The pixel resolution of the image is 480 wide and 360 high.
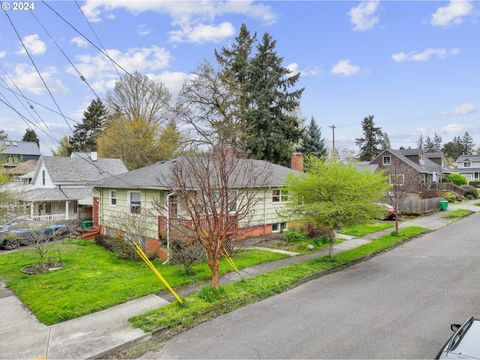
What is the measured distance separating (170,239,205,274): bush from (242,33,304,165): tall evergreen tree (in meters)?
21.0

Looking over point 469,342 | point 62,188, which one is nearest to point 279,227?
point 469,342

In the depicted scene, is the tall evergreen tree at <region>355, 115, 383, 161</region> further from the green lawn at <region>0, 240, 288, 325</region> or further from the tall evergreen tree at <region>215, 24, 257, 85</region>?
the green lawn at <region>0, 240, 288, 325</region>

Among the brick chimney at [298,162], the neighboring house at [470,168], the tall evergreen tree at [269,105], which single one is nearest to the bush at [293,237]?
the brick chimney at [298,162]

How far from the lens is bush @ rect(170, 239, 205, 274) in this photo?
11.8m

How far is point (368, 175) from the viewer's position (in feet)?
44.1

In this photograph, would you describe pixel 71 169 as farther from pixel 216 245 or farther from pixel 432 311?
pixel 432 311

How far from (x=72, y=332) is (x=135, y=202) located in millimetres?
9860

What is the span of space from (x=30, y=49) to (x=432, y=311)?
1395 centimetres

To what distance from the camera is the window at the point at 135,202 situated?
16.7 m

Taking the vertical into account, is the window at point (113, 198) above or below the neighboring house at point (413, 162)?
below

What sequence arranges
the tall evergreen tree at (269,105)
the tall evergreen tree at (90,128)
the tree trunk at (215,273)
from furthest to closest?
the tall evergreen tree at (90,128) < the tall evergreen tree at (269,105) < the tree trunk at (215,273)

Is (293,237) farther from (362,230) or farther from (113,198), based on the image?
(113,198)

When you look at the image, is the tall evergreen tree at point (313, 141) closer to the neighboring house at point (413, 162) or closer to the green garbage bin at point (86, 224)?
the neighboring house at point (413, 162)

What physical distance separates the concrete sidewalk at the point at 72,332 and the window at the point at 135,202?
22.6 ft
